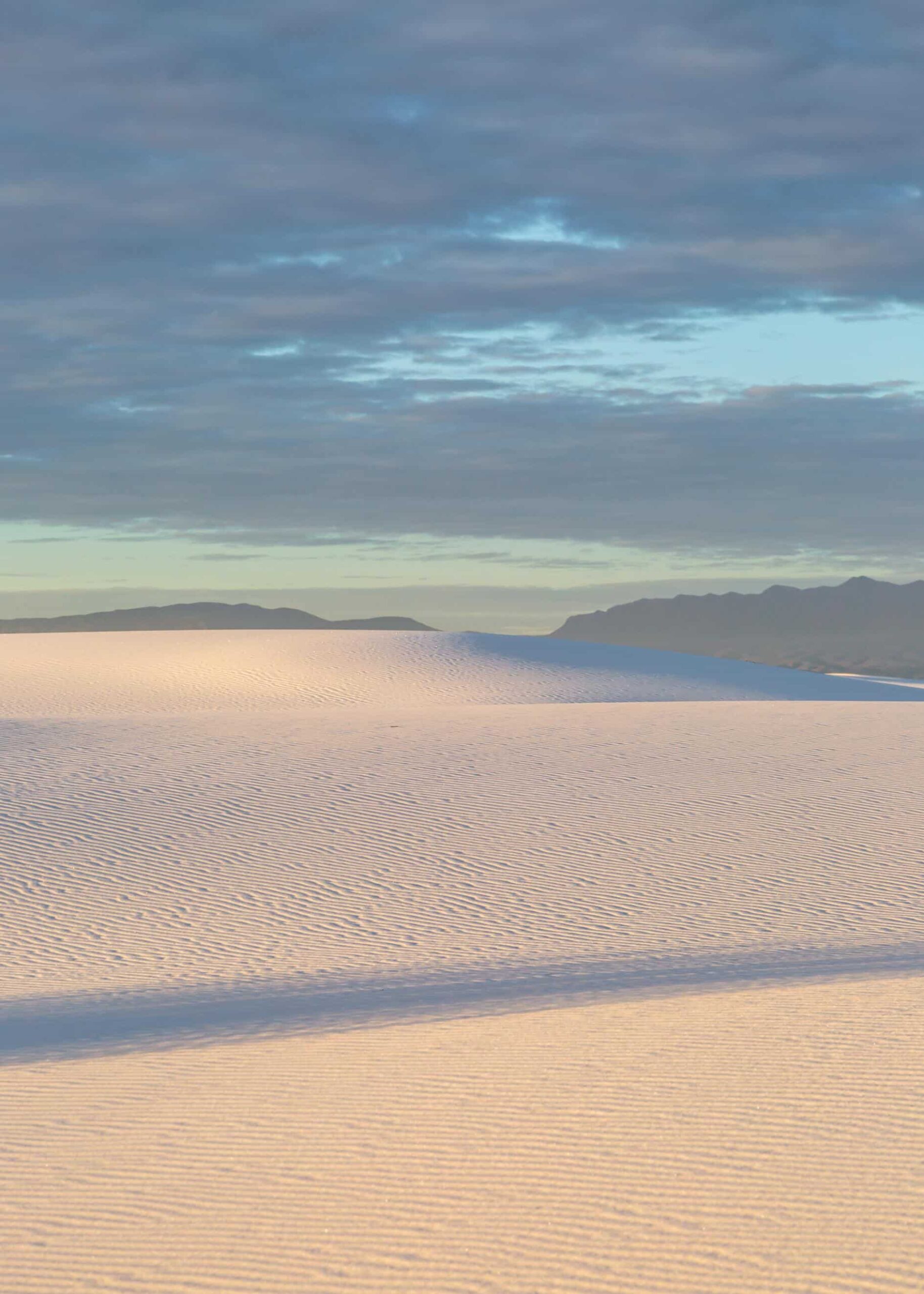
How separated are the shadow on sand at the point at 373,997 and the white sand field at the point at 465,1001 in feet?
0.16

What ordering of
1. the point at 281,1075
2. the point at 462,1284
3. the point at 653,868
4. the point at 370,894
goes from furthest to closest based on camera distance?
the point at 653,868, the point at 370,894, the point at 281,1075, the point at 462,1284

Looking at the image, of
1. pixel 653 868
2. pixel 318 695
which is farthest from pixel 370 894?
pixel 318 695

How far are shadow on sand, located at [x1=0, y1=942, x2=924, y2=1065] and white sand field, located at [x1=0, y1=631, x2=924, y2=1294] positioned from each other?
5 cm

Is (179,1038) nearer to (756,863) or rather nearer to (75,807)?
(756,863)

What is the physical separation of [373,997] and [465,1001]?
0.74 meters

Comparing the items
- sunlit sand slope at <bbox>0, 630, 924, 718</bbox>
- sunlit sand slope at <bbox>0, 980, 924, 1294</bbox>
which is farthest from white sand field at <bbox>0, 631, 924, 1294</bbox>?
sunlit sand slope at <bbox>0, 630, 924, 718</bbox>

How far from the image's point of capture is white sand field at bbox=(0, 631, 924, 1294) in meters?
4.57

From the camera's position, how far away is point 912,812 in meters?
17.6

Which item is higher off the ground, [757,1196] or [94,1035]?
[757,1196]

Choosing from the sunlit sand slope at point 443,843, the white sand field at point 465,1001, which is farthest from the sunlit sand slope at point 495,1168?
the sunlit sand slope at point 443,843

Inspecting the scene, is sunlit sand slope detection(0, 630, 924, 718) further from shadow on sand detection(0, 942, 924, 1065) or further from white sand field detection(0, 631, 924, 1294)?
shadow on sand detection(0, 942, 924, 1065)

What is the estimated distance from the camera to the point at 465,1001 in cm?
973

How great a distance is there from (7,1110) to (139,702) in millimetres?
27015

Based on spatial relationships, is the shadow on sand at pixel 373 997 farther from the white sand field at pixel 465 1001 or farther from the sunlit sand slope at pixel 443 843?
the sunlit sand slope at pixel 443 843
